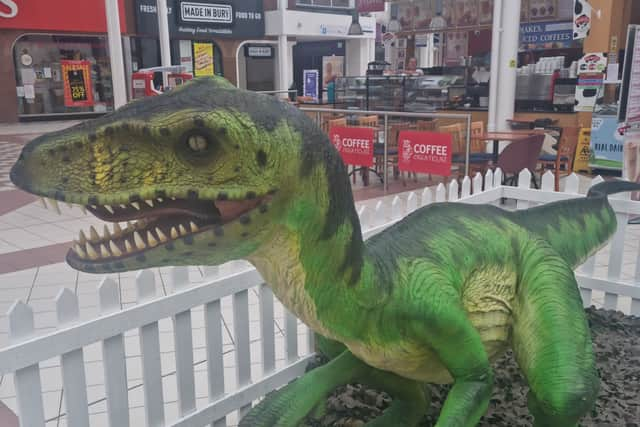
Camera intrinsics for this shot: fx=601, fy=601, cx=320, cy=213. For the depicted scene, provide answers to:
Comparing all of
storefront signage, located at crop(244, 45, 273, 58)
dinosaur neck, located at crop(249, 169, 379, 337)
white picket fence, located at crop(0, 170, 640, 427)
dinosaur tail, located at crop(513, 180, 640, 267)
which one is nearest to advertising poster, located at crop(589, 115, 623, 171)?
white picket fence, located at crop(0, 170, 640, 427)

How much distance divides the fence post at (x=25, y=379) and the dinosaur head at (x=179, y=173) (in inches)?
28.6

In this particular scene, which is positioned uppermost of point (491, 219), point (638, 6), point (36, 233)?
point (638, 6)

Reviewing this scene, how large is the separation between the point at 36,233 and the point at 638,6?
1114 centimetres

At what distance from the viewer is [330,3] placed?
26.2 meters

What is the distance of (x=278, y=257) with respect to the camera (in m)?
1.49

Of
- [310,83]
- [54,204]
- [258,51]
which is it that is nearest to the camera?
[54,204]

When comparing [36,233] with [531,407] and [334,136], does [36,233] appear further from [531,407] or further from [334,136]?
[531,407]

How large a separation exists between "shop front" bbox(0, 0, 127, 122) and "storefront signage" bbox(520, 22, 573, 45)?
12.4m

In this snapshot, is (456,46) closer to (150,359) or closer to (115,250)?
(150,359)

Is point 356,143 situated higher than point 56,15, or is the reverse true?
point 56,15

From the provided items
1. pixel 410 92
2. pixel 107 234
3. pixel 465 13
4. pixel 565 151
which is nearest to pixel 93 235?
pixel 107 234

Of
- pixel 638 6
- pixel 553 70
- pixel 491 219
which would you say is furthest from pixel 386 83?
pixel 491 219

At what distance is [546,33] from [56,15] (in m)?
14.2

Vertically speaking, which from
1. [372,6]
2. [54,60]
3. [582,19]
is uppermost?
[372,6]
